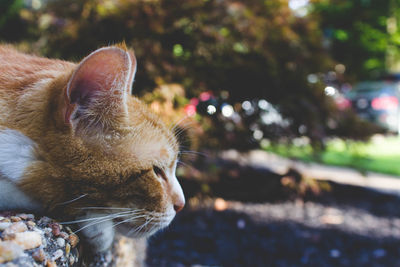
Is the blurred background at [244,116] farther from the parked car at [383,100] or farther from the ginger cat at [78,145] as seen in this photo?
the parked car at [383,100]

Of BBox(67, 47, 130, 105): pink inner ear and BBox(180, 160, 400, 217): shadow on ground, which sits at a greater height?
BBox(180, 160, 400, 217): shadow on ground

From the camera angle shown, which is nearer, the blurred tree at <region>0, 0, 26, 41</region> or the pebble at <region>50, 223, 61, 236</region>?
the pebble at <region>50, 223, 61, 236</region>

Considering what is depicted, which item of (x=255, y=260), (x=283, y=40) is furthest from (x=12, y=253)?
(x=283, y=40)

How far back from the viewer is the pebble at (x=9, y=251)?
0.73 metres

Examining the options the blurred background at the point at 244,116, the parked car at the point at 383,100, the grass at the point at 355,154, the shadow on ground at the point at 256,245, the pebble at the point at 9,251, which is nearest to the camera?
the pebble at the point at 9,251

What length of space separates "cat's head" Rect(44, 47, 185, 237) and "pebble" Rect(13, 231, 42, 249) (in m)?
0.16

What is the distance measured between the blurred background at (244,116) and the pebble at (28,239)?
1.27 meters

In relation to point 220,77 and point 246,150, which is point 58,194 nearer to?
point 220,77

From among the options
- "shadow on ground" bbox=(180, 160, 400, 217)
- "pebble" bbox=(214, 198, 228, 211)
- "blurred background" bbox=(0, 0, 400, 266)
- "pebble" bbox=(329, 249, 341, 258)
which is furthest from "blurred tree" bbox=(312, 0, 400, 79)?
"pebble" bbox=(329, 249, 341, 258)

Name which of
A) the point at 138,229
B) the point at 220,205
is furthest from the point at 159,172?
the point at 220,205

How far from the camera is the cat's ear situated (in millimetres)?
871

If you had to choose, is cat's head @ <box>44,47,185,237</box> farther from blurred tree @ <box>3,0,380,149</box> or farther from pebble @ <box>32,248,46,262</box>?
blurred tree @ <box>3,0,380,149</box>

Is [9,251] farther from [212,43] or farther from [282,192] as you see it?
[282,192]

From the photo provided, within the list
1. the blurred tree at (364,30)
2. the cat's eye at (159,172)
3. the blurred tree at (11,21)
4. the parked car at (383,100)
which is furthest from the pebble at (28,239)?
the blurred tree at (364,30)
